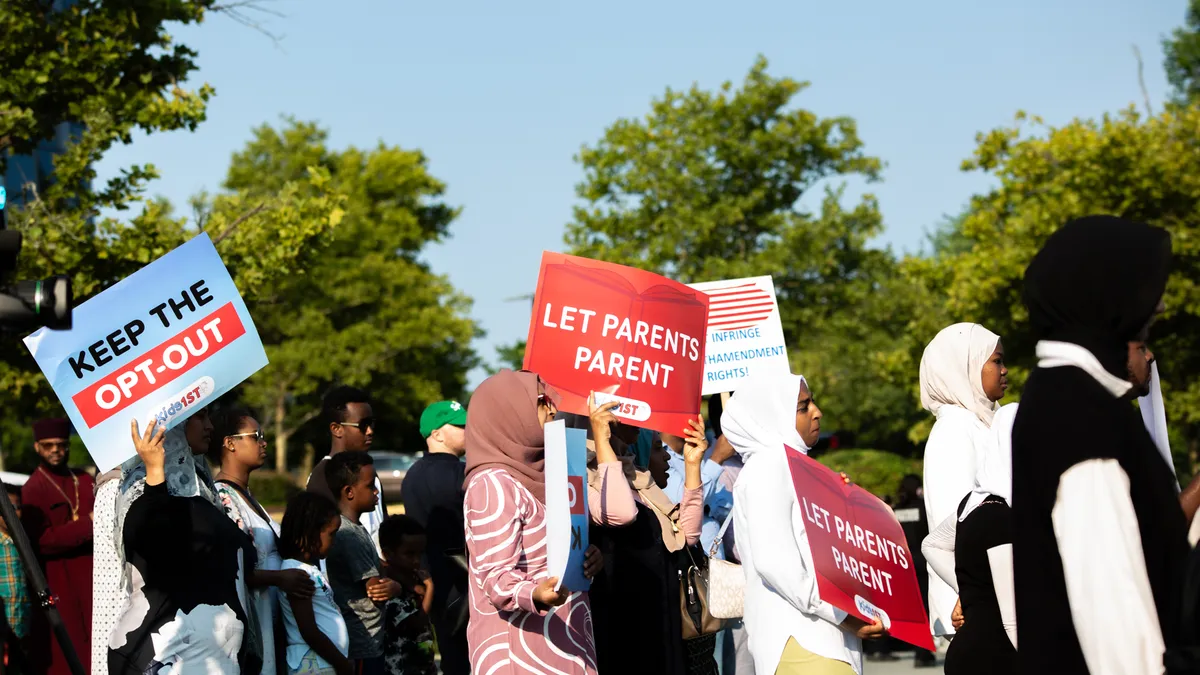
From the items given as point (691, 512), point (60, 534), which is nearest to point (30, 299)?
point (691, 512)

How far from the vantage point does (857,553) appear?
5496 millimetres

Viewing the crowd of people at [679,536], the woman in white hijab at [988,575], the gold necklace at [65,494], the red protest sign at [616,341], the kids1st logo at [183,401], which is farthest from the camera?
the gold necklace at [65,494]

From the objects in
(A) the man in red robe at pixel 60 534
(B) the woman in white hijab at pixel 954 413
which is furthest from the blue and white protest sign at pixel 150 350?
(A) the man in red robe at pixel 60 534

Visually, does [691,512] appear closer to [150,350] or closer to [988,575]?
[988,575]

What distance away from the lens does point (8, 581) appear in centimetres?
938

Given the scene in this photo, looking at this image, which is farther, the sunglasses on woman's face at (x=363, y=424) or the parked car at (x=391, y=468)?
the parked car at (x=391, y=468)

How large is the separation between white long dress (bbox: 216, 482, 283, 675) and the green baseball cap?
1.82 metres

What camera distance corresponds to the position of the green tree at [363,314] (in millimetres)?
46719

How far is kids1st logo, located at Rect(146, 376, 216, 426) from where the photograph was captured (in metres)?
5.58

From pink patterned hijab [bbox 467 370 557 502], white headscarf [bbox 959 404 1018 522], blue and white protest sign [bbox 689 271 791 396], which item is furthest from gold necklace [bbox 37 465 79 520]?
white headscarf [bbox 959 404 1018 522]

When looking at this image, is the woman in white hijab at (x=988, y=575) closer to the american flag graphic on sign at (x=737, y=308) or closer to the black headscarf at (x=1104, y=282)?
the black headscarf at (x=1104, y=282)

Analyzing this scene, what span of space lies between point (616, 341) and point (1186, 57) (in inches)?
2876

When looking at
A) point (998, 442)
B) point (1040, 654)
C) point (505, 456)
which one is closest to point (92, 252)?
point (505, 456)

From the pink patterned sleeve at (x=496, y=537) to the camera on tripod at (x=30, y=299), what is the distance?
1.58 m
